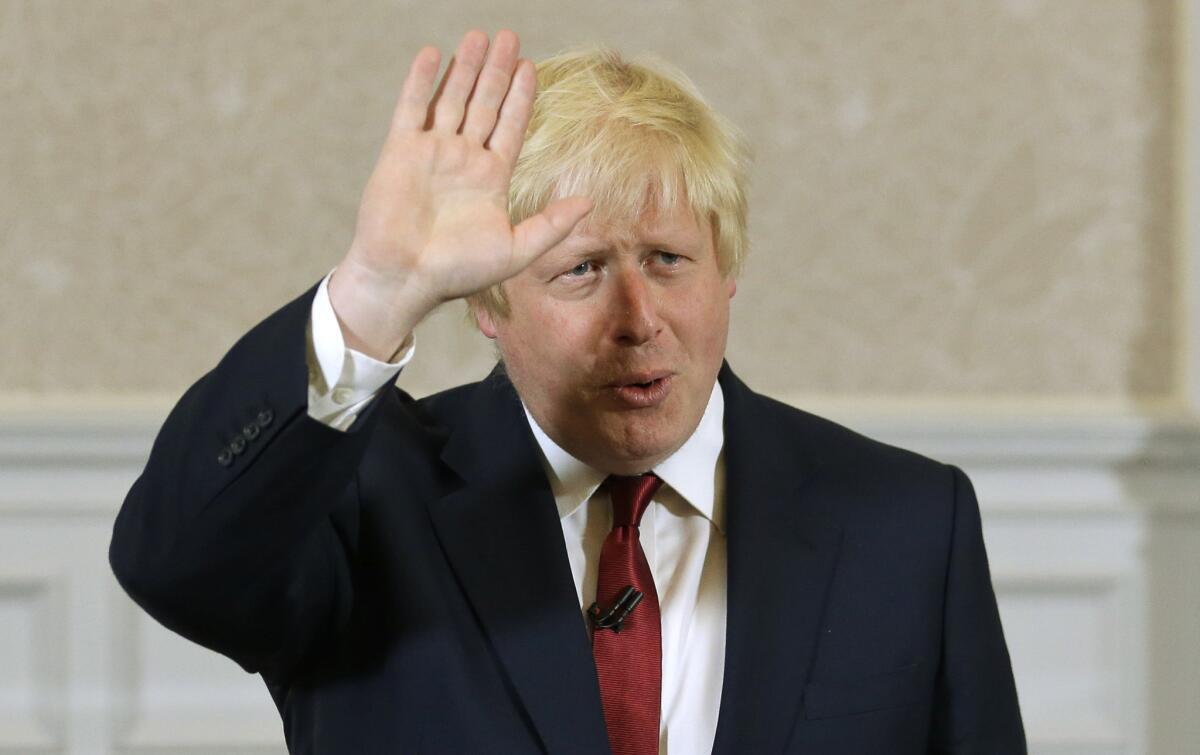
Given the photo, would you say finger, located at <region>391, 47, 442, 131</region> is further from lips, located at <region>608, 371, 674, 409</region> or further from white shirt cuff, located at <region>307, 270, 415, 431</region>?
lips, located at <region>608, 371, 674, 409</region>

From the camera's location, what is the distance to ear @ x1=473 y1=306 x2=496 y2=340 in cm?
146

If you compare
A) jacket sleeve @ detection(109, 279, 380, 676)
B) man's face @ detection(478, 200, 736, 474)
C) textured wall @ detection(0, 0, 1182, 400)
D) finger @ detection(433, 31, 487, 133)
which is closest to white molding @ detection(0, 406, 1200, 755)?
textured wall @ detection(0, 0, 1182, 400)

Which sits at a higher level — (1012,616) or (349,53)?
(349,53)

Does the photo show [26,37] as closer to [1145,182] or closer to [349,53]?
[349,53]

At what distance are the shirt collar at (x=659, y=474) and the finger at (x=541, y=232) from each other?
350mm

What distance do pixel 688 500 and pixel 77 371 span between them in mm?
1361

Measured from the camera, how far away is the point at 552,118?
1.38 meters

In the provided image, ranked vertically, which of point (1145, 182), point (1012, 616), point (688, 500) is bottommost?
point (1012, 616)

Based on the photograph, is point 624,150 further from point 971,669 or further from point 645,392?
point 971,669

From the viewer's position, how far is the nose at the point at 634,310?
4.35 feet

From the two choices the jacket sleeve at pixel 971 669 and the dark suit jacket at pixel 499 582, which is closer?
the dark suit jacket at pixel 499 582

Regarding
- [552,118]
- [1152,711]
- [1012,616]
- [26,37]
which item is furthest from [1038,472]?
[26,37]

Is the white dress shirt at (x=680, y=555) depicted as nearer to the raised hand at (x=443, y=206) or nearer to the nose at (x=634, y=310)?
the nose at (x=634, y=310)


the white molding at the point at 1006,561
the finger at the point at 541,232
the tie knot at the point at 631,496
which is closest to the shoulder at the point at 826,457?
the tie knot at the point at 631,496
